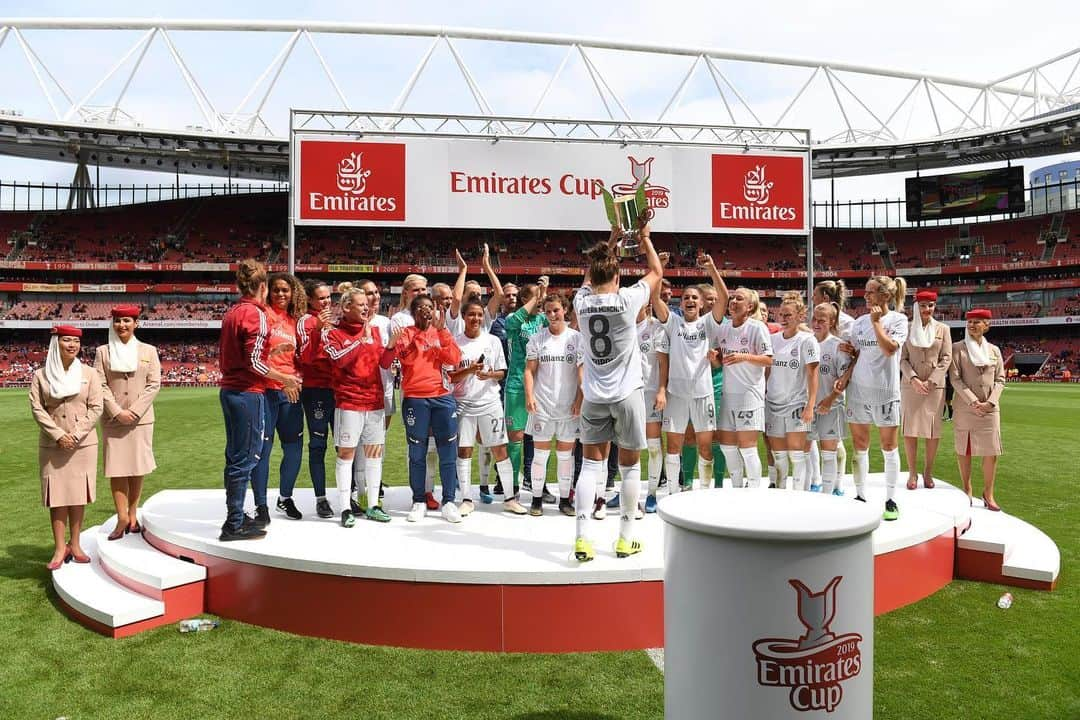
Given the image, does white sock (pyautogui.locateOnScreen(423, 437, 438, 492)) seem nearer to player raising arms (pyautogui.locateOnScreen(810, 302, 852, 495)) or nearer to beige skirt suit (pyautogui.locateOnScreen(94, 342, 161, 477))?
beige skirt suit (pyautogui.locateOnScreen(94, 342, 161, 477))

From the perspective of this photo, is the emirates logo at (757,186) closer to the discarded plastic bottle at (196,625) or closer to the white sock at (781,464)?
the white sock at (781,464)

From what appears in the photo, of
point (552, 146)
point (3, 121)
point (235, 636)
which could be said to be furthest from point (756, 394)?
point (3, 121)

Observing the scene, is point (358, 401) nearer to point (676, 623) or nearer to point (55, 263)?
point (676, 623)

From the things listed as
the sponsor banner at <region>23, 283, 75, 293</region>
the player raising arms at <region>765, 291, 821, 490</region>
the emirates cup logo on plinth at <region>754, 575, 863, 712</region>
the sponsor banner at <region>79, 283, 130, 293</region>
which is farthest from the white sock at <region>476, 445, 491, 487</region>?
the sponsor banner at <region>23, 283, 75, 293</region>

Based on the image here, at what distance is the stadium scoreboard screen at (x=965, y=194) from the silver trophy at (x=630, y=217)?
162 feet

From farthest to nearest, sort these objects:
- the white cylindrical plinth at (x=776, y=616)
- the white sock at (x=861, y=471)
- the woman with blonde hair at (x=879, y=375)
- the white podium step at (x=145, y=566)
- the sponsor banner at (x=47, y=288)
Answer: the sponsor banner at (x=47, y=288)
the white sock at (x=861, y=471)
the woman with blonde hair at (x=879, y=375)
the white podium step at (x=145, y=566)
the white cylindrical plinth at (x=776, y=616)

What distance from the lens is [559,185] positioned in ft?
66.3

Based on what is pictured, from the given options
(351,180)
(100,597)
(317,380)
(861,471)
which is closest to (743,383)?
(861,471)

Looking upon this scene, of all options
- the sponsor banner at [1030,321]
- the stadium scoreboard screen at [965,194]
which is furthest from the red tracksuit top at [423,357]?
the stadium scoreboard screen at [965,194]

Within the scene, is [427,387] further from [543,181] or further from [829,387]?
[543,181]

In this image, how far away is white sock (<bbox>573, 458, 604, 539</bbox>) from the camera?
4.15m

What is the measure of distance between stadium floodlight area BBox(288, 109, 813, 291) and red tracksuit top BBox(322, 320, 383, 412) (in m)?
13.3

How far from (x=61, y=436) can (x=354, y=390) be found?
1.96m

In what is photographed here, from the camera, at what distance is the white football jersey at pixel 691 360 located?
18.3ft
